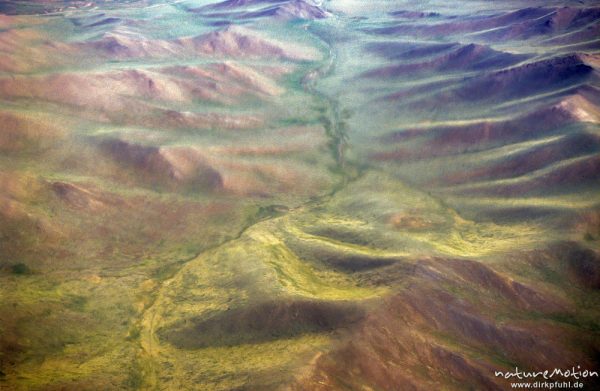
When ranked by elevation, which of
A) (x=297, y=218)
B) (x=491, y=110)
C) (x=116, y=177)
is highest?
(x=491, y=110)

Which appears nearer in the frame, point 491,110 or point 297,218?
point 297,218

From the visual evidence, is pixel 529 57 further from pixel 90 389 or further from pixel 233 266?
pixel 90 389

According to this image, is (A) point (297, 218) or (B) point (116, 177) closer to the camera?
(A) point (297, 218)

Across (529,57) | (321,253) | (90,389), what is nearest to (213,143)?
(321,253)

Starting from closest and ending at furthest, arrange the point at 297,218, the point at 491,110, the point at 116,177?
1. the point at 297,218
2. the point at 116,177
3. the point at 491,110

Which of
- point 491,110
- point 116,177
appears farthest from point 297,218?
point 491,110

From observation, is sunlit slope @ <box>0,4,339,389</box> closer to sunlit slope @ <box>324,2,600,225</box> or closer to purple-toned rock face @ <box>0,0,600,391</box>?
purple-toned rock face @ <box>0,0,600,391</box>

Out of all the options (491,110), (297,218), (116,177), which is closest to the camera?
(297,218)

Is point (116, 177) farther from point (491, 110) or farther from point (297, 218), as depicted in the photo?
point (491, 110)

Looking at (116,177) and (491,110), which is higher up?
(491,110)
